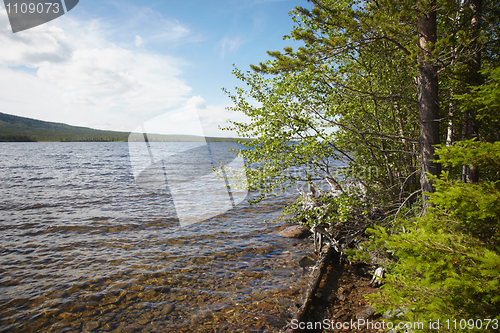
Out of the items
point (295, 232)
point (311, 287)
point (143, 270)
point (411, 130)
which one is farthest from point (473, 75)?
point (143, 270)

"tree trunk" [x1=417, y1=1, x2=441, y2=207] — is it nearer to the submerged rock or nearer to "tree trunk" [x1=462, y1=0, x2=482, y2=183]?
"tree trunk" [x1=462, y1=0, x2=482, y2=183]

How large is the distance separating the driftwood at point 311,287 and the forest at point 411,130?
1.17 meters

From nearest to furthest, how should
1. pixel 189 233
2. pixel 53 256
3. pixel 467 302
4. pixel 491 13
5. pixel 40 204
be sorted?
1. pixel 467 302
2. pixel 491 13
3. pixel 53 256
4. pixel 189 233
5. pixel 40 204

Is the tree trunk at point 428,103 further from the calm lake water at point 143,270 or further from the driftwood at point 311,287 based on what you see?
the calm lake water at point 143,270

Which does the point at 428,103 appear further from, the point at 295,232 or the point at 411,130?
the point at 295,232

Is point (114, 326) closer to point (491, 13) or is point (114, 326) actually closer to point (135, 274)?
point (135, 274)

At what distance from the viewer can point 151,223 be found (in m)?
13.7

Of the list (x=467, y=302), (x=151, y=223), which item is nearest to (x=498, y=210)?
(x=467, y=302)

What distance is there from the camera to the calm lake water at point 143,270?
649 centimetres

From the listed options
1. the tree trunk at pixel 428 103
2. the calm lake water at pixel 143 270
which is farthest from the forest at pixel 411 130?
the calm lake water at pixel 143 270

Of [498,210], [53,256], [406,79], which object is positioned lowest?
[53,256]

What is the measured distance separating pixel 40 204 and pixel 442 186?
2140cm

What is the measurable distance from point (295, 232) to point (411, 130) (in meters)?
6.60

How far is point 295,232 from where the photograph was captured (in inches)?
478
